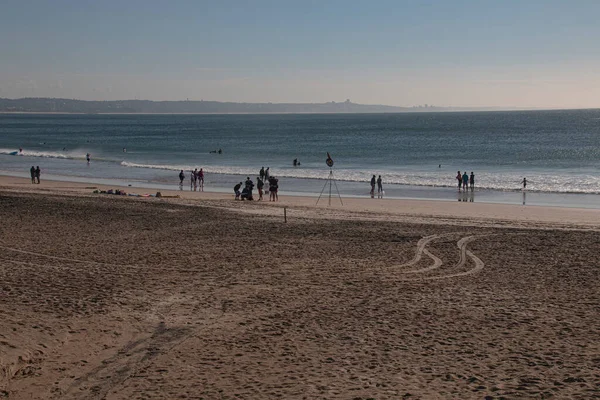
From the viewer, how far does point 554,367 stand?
817 centimetres

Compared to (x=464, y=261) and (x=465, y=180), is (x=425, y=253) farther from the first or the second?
(x=465, y=180)

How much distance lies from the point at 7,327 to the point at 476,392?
21.5ft

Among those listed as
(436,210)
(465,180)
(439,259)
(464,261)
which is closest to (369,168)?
(465,180)

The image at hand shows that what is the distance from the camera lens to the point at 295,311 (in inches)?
428

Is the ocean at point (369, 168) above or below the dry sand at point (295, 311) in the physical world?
above

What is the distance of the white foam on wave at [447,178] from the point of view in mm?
38750

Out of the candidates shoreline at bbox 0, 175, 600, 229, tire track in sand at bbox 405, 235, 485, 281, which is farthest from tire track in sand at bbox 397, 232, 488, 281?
shoreline at bbox 0, 175, 600, 229

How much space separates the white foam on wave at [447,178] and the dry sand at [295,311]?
800 inches

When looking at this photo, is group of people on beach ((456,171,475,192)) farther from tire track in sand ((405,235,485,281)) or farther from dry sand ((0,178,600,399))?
tire track in sand ((405,235,485,281))

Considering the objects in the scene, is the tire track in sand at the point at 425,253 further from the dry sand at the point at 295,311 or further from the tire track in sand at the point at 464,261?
the tire track in sand at the point at 464,261

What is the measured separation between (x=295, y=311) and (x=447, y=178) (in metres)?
35.8

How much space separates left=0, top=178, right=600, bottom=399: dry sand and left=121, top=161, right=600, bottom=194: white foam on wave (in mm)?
20330

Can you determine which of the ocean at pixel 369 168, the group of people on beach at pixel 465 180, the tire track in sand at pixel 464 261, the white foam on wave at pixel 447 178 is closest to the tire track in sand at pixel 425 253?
the tire track in sand at pixel 464 261

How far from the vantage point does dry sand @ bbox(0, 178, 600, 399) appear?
25.5ft
